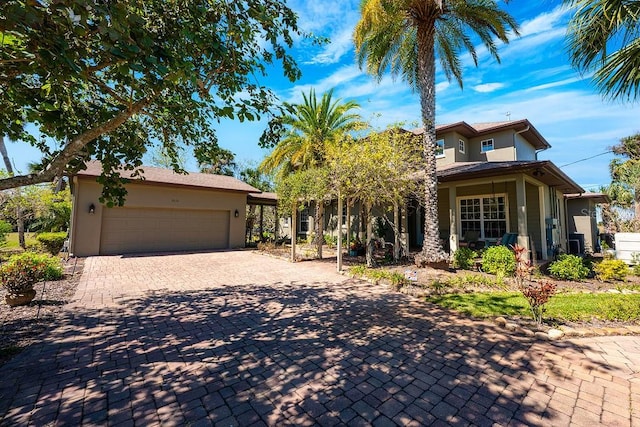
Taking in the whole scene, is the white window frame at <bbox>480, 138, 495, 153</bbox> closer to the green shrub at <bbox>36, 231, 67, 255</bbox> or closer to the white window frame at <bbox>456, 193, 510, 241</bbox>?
the white window frame at <bbox>456, 193, 510, 241</bbox>

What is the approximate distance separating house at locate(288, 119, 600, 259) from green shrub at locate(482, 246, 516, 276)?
979 millimetres

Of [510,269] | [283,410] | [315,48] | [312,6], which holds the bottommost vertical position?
[283,410]

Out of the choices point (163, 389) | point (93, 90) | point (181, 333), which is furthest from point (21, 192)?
point (163, 389)

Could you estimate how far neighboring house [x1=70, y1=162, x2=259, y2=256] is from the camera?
12617mm

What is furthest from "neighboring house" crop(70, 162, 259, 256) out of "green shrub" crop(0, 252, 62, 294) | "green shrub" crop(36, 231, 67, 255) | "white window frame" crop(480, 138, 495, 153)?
"white window frame" crop(480, 138, 495, 153)

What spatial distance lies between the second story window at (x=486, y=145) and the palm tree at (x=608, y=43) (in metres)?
10.1

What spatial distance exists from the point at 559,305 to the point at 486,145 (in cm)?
A: 1267

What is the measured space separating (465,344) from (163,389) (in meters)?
4.16

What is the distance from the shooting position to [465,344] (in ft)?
13.8

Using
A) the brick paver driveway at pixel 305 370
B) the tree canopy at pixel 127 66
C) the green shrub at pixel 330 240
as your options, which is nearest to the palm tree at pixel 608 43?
the brick paver driveway at pixel 305 370

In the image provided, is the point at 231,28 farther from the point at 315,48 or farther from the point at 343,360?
the point at 343,360

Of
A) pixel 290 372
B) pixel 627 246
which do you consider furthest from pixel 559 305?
pixel 627 246

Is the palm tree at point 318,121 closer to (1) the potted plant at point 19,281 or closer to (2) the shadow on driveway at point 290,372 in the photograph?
(2) the shadow on driveway at point 290,372

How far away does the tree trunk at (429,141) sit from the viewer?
9570 millimetres
